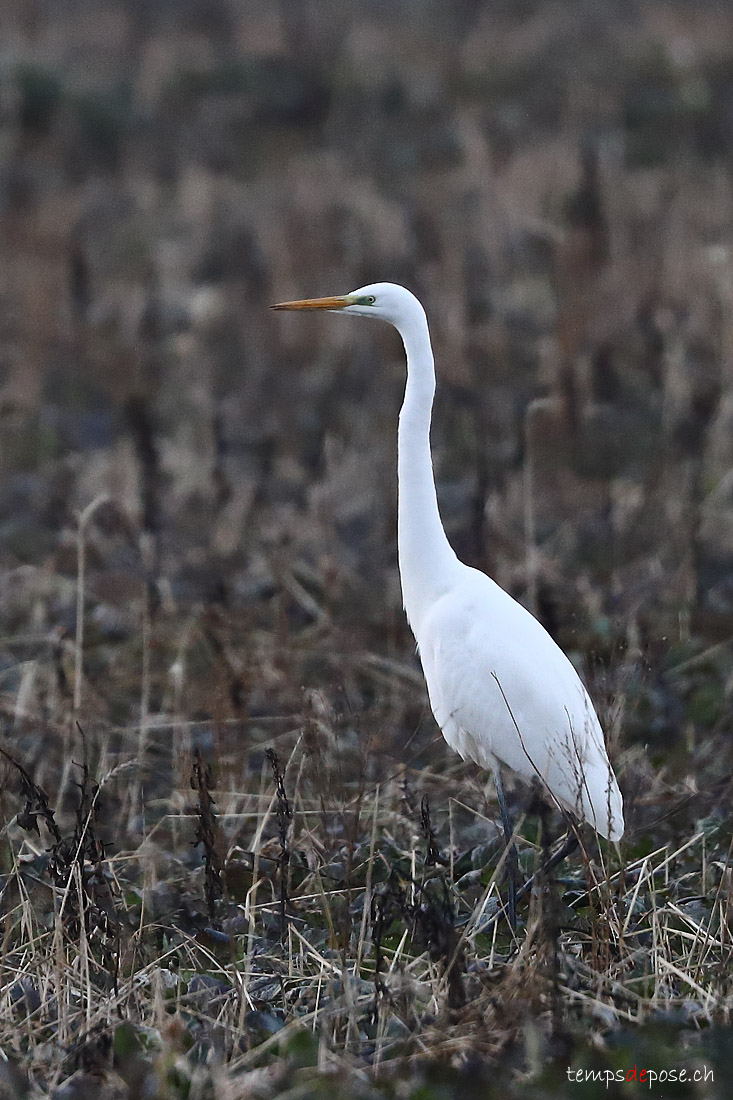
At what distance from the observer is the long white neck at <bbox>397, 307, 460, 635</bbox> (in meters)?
3.56

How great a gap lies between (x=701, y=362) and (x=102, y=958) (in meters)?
5.29

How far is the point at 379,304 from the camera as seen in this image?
3.50m

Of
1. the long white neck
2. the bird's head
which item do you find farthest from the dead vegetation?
the bird's head

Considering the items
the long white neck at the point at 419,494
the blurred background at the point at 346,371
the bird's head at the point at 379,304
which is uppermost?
the bird's head at the point at 379,304

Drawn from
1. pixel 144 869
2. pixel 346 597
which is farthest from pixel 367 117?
pixel 144 869

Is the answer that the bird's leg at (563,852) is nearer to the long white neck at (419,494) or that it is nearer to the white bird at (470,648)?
the white bird at (470,648)

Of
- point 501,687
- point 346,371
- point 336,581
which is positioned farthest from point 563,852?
point 346,371

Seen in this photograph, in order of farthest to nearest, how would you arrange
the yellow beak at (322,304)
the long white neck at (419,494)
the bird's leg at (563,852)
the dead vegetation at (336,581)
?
the long white neck at (419,494), the yellow beak at (322,304), the bird's leg at (563,852), the dead vegetation at (336,581)

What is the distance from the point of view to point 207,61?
1623cm

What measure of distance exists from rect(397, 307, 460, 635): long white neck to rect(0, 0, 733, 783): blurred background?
0.43 m

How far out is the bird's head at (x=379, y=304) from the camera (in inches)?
137

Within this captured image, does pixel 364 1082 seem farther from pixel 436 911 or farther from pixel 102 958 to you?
pixel 102 958

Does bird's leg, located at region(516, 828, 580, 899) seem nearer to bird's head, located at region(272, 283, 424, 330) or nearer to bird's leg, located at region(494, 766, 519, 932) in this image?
bird's leg, located at region(494, 766, 519, 932)

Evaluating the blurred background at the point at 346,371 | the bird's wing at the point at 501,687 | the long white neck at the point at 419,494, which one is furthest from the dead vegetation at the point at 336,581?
the long white neck at the point at 419,494
